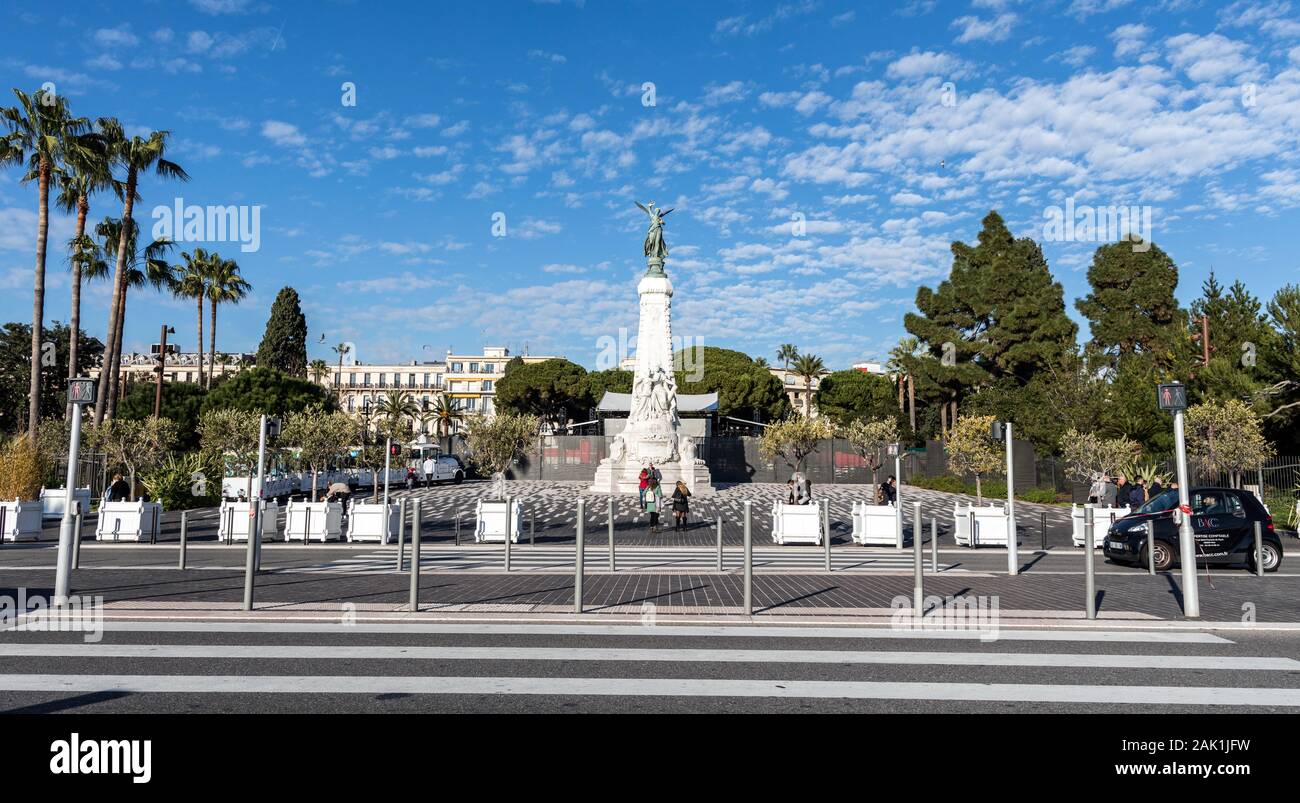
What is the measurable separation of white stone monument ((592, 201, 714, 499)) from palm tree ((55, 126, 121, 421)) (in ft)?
77.5

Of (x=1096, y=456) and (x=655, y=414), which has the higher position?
(x=655, y=414)

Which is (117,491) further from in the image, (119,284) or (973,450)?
(973,450)

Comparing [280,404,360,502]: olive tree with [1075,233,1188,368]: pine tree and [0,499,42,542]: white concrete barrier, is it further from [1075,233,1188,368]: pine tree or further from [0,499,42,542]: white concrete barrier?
[1075,233,1188,368]: pine tree

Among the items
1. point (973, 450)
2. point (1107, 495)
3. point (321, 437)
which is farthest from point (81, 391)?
point (973, 450)

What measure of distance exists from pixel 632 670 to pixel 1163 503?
40.5 feet

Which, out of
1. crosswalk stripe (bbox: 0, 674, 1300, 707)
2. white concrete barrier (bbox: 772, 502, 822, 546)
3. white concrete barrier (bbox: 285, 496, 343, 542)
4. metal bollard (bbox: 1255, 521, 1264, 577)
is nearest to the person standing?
metal bollard (bbox: 1255, 521, 1264, 577)

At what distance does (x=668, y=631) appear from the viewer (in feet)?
26.1

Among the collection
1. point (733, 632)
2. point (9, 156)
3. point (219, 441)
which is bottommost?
point (733, 632)

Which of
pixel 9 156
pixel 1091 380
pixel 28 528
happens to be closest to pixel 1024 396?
pixel 1091 380

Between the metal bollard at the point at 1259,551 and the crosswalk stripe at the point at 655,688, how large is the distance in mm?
8395

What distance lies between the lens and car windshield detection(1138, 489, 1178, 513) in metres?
14.0
